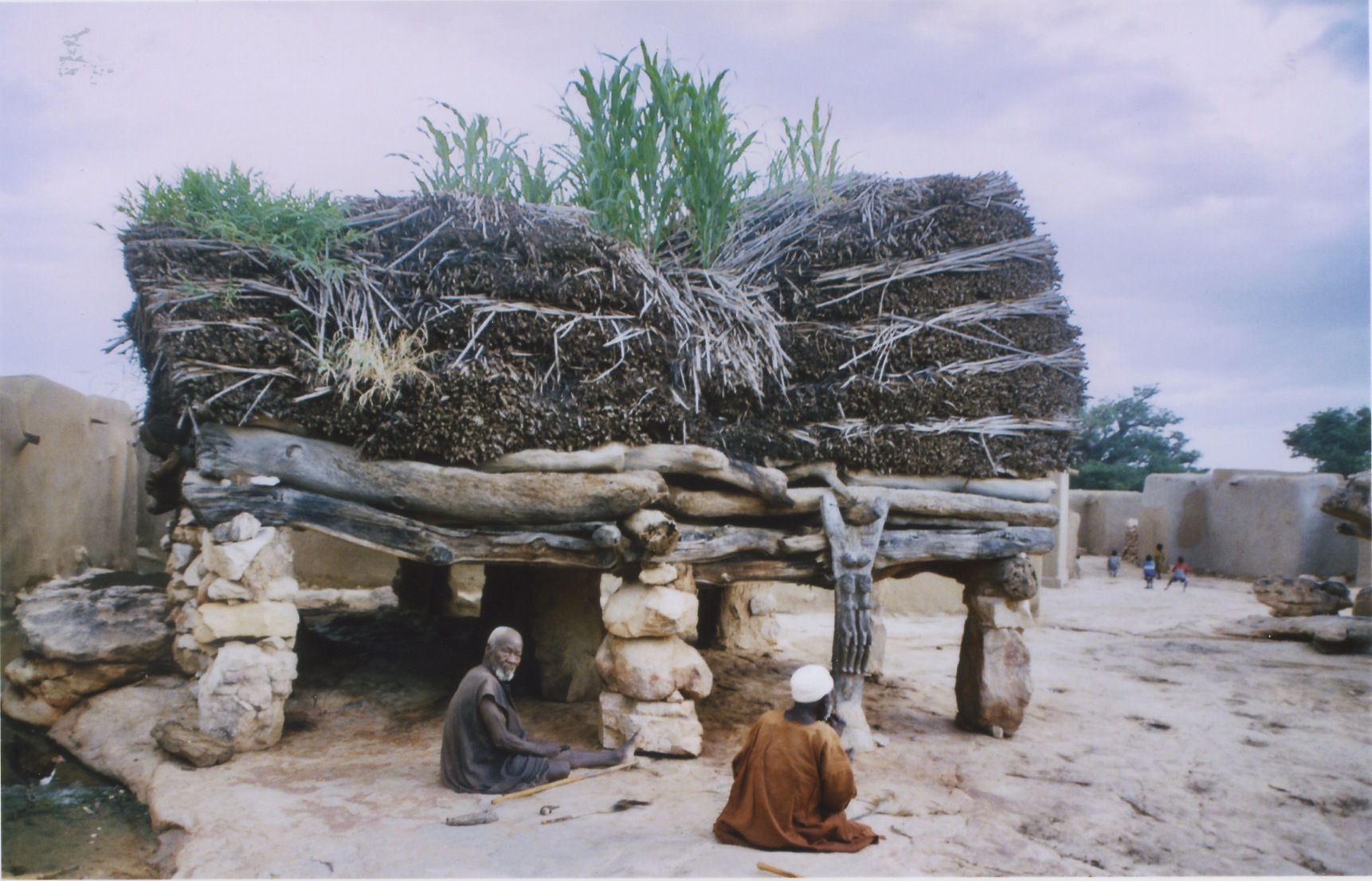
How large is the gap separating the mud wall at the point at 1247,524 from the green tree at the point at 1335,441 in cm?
304

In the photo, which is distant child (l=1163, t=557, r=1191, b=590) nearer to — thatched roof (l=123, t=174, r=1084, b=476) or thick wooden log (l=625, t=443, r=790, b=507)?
thatched roof (l=123, t=174, r=1084, b=476)

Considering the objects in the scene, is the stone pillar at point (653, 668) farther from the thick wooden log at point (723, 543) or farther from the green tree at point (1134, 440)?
the green tree at point (1134, 440)

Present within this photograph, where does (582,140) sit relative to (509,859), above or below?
above

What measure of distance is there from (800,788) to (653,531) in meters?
2.01

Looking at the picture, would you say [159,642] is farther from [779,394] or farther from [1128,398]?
[1128,398]

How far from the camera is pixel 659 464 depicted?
6059 millimetres

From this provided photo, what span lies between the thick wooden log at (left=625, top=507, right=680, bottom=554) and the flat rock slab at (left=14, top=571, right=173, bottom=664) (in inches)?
176

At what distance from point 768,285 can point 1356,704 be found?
21.4 ft

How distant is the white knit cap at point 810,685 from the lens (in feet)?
13.9

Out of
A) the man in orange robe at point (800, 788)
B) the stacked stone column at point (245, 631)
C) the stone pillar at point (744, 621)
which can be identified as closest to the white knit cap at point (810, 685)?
the man in orange robe at point (800, 788)

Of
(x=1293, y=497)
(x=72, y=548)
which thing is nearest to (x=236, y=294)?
(x=72, y=548)

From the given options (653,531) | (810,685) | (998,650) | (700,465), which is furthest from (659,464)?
(998,650)

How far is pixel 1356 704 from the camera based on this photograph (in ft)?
25.9

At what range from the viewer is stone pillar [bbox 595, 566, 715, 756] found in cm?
587
